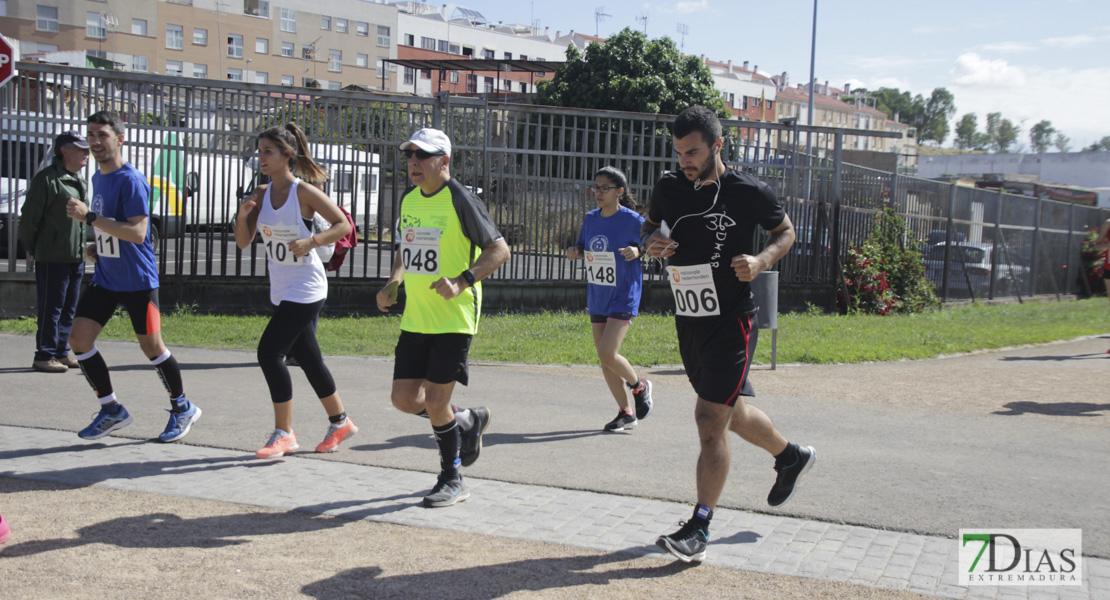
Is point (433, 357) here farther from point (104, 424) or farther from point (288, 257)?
point (104, 424)

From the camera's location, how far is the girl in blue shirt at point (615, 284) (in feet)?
22.1

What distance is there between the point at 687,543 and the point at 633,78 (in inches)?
1235

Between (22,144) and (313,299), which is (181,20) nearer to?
(22,144)

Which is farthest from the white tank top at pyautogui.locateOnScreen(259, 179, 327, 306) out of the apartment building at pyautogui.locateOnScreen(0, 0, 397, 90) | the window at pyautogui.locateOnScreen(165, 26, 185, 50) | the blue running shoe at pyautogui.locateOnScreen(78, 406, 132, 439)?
the window at pyautogui.locateOnScreen(165, 26, 185, 50)

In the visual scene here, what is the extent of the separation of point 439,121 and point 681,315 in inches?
338

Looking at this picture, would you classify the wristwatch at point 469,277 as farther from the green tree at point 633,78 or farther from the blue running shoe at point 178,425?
the green tree at point 633,78

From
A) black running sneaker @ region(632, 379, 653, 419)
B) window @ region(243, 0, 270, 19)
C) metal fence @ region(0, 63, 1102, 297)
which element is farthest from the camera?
A: window @ region(243, 0, 270, 19)

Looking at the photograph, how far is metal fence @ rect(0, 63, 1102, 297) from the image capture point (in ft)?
38.0

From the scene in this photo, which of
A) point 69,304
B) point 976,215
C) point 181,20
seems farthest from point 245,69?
point 69,304

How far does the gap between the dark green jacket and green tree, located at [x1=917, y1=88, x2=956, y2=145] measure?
613ft

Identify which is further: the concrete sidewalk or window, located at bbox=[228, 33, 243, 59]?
window, located at bbox=[228, 33, 243, 59]

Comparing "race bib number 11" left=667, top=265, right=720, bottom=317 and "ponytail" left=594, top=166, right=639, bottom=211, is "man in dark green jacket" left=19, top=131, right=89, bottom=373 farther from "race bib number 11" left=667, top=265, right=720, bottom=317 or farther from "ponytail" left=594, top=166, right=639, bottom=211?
"race bib number 11" left=667, top=265, right=720, bottom=317

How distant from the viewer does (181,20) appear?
199 ft

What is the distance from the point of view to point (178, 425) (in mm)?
6098
